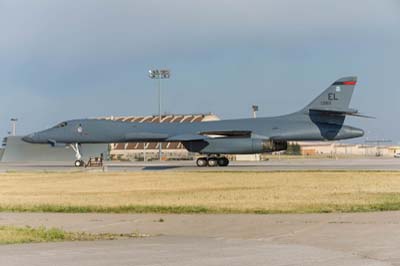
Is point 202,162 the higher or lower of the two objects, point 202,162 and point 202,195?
the higher

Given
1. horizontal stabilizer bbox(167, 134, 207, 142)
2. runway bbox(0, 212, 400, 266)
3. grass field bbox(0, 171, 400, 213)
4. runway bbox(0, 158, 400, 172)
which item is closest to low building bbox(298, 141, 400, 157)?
runway bbox(0, 158, 400, 172)

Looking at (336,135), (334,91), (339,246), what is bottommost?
(339,246)

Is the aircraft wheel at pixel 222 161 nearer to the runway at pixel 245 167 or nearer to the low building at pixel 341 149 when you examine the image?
the runway at pixel 245 167

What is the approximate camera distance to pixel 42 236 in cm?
1184

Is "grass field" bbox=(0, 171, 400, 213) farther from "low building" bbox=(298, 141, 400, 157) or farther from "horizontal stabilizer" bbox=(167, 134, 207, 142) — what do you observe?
"low building" bbox=(298, 141, 400, 157)

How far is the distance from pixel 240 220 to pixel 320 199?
213 inches

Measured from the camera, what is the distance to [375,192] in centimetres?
2112

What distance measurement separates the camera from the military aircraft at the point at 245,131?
4531 cm

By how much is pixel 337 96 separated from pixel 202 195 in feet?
93.5

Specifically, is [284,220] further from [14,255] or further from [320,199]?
[14,255]

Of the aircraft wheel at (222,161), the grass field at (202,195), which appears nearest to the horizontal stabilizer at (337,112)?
the aircraft wheel at (222,161)

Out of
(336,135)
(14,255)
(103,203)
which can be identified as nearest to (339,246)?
(14,255)

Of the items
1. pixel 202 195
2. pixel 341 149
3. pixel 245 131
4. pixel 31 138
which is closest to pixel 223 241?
pixel 202 195

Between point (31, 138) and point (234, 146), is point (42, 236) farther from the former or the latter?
point (31, 138)
